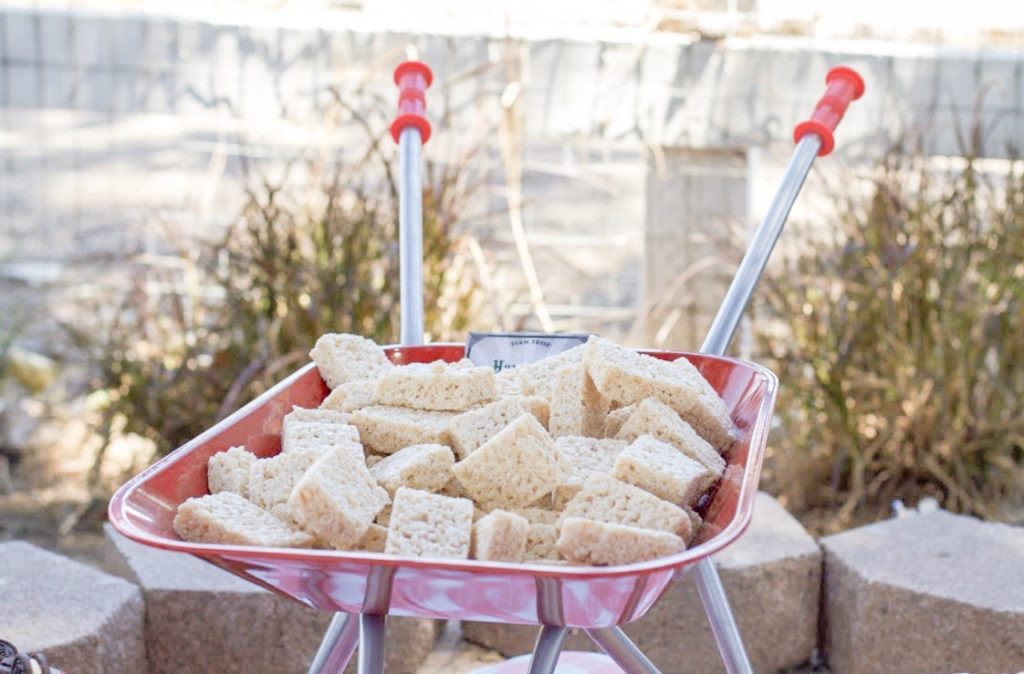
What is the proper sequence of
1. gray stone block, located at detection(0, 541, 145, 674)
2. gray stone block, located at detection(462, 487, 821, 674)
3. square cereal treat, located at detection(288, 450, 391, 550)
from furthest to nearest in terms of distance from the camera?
gray stone block, located at detection(462, 487, 821, 674)
gray stone block, located at detection(0, 541, 145, 674)
square cereal treat, located at detection(288, 450, 391, 550)

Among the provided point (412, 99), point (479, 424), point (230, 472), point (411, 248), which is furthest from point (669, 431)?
point (412, 99)

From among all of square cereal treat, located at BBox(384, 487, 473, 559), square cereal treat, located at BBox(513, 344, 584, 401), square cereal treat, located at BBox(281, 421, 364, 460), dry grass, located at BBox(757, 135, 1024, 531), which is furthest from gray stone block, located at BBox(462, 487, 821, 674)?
square cereal treat, located at BBox(384, 487, 473, 559)

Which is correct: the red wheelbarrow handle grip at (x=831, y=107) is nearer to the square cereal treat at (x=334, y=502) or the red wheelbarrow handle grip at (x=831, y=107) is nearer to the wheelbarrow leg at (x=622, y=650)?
the wheelbarrow leg at (x=622, y=650)

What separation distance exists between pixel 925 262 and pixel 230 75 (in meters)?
1.83

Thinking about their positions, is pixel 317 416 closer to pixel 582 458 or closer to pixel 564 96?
pixel 582 458

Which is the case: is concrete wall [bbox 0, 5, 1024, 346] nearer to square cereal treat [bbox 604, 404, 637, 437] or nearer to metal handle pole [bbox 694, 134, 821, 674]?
metal handle pole [bbox 694, 134, 821, 674]

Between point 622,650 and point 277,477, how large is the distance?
460 millimetres

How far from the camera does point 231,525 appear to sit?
3.61 ft

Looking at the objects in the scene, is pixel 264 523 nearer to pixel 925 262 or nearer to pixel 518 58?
pixel 925 262

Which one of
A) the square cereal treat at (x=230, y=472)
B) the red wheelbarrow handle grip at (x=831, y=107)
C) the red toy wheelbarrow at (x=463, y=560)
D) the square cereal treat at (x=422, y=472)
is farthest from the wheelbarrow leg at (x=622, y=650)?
the red wheelbarrow handle grip at (x=831, y=107)

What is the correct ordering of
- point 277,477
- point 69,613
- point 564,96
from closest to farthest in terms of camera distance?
point 277,477, point 69,613, point 564,96

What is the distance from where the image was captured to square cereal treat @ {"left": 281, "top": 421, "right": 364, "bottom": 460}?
1.25 m

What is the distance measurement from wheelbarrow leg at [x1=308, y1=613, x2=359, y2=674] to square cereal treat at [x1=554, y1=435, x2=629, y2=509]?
12.2 inches

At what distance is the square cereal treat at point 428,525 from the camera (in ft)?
3.55
